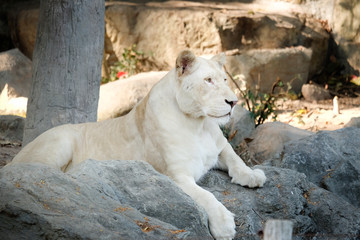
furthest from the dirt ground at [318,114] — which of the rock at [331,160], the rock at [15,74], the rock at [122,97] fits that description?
the rock at [15,74]

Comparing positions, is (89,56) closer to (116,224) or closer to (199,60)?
(199,60)

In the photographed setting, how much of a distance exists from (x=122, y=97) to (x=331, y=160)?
4.79m

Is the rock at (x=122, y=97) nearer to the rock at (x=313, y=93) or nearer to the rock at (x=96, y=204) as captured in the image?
the rock at (x=313, y=93)

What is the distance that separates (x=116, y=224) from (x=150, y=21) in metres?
9.84

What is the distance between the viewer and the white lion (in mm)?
4395

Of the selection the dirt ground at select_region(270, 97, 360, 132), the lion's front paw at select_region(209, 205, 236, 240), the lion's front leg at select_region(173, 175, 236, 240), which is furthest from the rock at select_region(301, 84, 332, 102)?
the lion's front paw at select_region(209, 205, 236, 240)

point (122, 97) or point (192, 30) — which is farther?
point (192, 30)

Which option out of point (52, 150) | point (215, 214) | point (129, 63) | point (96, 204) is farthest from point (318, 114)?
point (96, 204)

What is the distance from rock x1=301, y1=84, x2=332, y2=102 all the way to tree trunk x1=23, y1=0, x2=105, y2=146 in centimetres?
679

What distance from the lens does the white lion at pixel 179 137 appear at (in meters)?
4.39

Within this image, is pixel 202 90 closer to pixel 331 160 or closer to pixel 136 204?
pixel 136 204

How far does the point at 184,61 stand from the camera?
14.9ft

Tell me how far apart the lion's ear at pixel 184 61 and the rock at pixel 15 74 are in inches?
281

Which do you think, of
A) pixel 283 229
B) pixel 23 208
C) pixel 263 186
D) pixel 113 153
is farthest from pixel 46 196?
pixel 263 186
